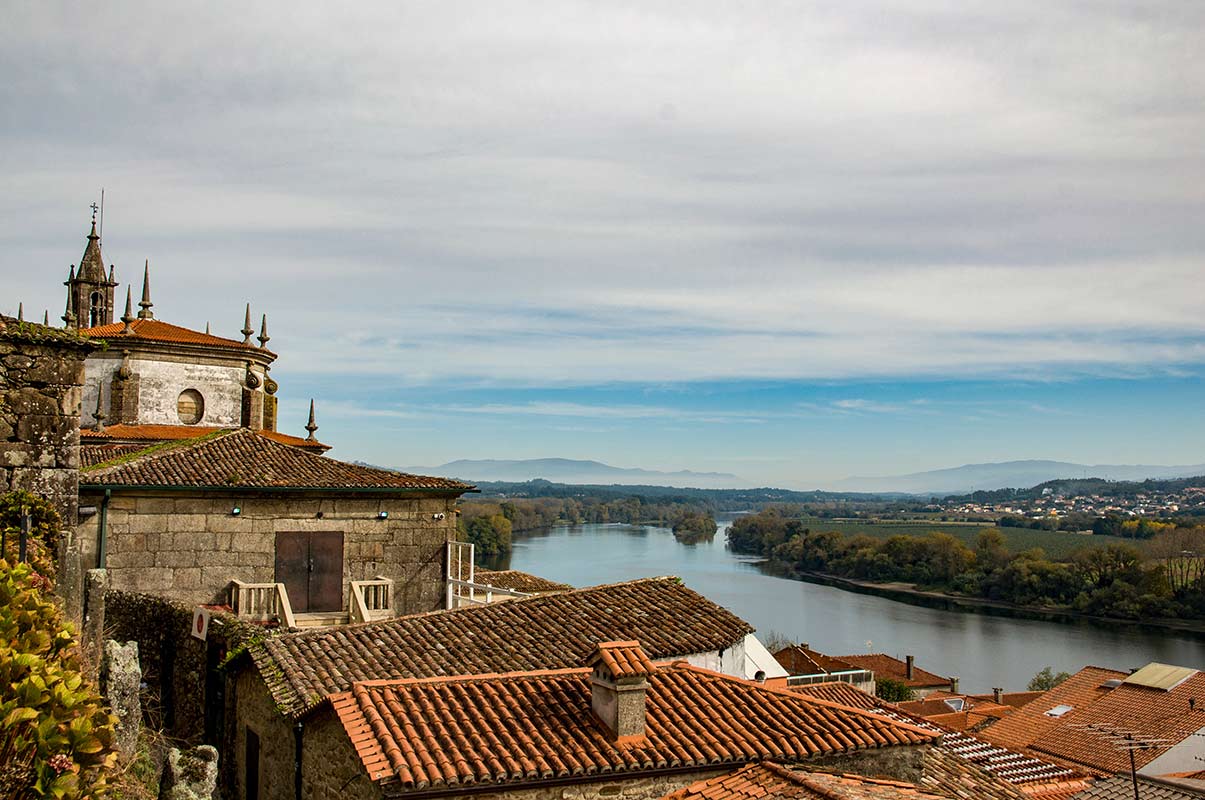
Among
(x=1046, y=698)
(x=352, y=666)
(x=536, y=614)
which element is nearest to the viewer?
(x=352, y=666)

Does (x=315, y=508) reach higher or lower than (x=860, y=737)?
higher

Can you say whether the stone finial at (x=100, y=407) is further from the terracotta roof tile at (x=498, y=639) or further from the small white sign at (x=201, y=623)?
the terracotta roof tile at (x=498, y=639)

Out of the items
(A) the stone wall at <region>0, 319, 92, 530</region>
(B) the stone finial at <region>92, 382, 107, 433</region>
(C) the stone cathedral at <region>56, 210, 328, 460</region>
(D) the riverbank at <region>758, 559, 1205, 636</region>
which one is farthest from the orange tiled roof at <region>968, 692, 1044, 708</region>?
(D) the riverbank at <region>758, 559, 1205, 636</region>

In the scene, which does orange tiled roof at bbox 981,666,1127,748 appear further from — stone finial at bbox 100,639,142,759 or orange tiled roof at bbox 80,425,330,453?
stone finial at bbox 100,639,142,759

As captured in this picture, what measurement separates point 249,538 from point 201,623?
3.35 metres

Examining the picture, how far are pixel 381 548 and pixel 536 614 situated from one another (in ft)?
15.5

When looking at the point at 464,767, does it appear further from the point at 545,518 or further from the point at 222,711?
the point at 545,518

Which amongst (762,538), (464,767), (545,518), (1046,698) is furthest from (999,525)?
(464,767)

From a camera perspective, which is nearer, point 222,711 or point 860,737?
point 860,737

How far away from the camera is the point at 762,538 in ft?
446

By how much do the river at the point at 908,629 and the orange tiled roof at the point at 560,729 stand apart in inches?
1564

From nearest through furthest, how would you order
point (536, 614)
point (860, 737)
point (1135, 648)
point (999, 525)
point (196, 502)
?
point (860, 737), point (536, 614), point (196, 502), point (1135, 648), point (999, 525)

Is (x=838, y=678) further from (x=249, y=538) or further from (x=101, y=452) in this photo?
(x=101, y=452)

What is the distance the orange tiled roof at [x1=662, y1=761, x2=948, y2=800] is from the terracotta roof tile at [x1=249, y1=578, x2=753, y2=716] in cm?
290
